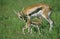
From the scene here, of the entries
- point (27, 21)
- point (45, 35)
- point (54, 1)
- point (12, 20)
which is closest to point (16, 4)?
point (54, 1)

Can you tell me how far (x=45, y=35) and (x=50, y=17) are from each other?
1.56 m

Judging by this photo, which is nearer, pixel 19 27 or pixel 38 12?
pixel 19 27

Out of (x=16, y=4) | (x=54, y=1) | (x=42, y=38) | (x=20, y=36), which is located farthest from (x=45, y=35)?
(x=16, y=4)

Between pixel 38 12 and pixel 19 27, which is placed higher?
pixel 38 12

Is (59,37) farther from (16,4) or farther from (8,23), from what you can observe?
(16,4)

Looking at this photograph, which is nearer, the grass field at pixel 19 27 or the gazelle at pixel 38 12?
the grass field at pixel 19 27

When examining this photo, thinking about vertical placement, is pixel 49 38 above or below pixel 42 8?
below

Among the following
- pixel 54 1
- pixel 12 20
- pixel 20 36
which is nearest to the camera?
pixel 20 36

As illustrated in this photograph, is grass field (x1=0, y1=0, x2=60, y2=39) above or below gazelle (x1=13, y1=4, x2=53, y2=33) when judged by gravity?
below

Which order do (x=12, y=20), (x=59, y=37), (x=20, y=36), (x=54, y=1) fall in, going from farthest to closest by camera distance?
(x=54, y=1) → (x=12, y=20) → (x=20, y=36) → (x=59, y=37)

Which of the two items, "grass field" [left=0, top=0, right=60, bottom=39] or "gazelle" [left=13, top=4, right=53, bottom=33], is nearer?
"grass field" [left=0, top=0, right=60, bottom=39]

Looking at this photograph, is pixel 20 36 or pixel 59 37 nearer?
pixel 59 37

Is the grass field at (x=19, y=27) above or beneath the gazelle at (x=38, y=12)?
beneath

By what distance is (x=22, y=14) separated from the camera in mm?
9945
